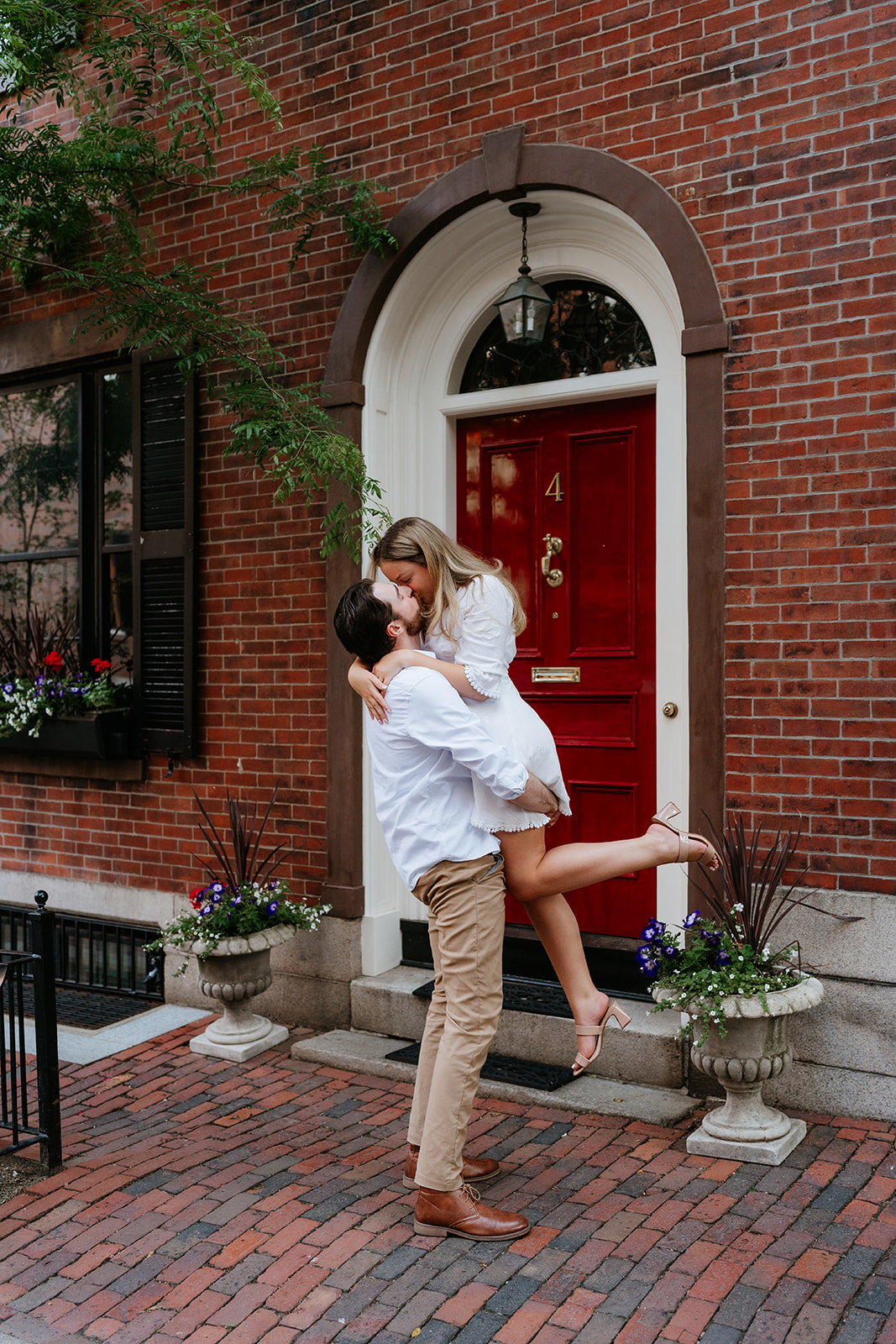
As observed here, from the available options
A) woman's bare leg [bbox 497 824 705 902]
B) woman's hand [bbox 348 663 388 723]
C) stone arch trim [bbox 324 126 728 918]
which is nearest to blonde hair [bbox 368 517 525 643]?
woman's hand [bbox 348 663 388 723]

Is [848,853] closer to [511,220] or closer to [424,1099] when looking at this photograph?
[424,1099]

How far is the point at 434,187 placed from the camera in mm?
5211

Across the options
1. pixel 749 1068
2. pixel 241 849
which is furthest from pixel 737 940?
pixel 241 849

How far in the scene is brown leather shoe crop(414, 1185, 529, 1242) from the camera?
334 centimetres

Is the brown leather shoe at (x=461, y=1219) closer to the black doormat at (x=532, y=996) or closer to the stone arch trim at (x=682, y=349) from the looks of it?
the black doormat at (x=532, y=996)

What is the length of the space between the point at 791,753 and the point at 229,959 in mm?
2703

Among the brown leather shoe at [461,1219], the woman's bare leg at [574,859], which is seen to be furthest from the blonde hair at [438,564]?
the brown leather shoe at [461,1219]

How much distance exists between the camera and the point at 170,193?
20.3 feet

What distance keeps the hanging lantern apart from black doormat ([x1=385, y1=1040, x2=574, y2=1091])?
3.29 meters

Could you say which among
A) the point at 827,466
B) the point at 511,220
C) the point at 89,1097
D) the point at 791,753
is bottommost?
the point at 89,1097

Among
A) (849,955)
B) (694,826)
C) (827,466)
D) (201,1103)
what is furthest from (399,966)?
(827,466)

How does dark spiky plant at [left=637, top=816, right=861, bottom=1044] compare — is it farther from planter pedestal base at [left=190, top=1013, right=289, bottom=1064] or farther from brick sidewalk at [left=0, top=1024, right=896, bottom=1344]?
planter pedestal base at [left=190, top=1013, right=289, bottom=1064]

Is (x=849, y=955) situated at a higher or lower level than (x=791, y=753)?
lower

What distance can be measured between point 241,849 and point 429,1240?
2.39m
